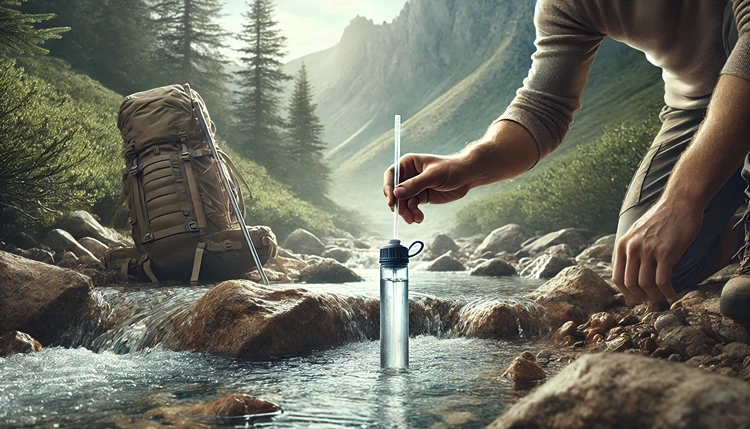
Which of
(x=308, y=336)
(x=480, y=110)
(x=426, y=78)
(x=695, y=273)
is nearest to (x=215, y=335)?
(x=308, y=336)

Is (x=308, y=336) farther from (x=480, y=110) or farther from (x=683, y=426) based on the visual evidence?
(x=480, y=110)

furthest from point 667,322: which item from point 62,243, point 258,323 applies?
point 62,243

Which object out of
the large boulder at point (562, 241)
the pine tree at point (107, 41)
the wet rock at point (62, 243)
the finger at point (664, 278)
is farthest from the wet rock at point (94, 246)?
the pine tree at point (107, 41)

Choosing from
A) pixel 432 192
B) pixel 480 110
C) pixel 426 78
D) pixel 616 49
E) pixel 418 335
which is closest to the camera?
pixel 432 192

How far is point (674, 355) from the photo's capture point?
3248 mm

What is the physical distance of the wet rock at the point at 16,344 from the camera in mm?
3693

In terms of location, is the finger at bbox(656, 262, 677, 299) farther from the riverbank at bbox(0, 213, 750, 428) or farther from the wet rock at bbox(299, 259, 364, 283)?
the wet rock at bbox(299, 259, 364, 283)

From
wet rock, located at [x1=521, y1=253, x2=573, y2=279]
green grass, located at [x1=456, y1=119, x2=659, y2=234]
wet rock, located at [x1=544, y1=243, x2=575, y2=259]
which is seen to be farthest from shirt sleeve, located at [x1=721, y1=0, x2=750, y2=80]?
green grass, located at [x1=456, y1=119, x2=659, y2=234]

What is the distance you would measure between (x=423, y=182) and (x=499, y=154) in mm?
450

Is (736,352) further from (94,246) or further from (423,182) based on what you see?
(94,246)

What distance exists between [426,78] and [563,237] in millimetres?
150063

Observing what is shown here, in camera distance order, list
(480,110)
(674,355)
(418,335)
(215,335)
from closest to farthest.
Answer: (674,355) < (215,335) < (418,335) < (480,110)

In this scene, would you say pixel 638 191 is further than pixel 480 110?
No

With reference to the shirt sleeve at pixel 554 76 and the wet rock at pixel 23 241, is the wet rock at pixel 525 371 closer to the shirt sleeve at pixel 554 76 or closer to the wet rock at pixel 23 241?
the shirt sleeve at pixel 554 76
